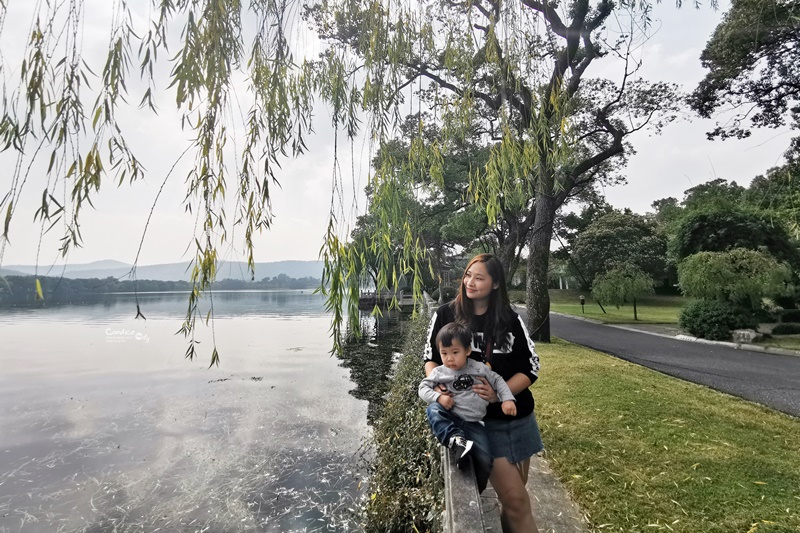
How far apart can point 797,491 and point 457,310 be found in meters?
3.37

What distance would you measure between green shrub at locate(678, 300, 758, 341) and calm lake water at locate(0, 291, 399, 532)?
989cm

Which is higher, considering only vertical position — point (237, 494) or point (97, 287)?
point (97, 287)

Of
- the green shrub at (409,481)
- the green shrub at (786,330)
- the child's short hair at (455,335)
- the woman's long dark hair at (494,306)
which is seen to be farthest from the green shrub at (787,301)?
the child's short hair at (455,335)

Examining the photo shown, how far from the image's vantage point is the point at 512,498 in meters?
1.98

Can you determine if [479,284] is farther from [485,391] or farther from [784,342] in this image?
[784,342]

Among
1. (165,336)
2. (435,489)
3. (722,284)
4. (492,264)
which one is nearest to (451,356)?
(492,264)

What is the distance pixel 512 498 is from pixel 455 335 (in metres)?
0.80

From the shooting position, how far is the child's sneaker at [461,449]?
74.7 inches

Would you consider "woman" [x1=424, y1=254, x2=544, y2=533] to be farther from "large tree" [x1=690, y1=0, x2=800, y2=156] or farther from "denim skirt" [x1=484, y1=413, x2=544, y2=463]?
"large tree" [x1=690, y1=0, x2=800, y2=156]

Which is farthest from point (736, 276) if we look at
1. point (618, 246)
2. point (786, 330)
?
point (618, 246)

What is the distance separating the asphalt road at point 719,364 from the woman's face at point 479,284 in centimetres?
609

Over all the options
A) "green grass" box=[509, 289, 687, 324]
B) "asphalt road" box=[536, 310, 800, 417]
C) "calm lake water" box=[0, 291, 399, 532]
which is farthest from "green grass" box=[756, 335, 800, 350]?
"green grass" box=[509, 289, 687, 324]

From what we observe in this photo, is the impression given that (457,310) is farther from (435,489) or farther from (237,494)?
(237,494)

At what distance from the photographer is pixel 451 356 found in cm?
212
